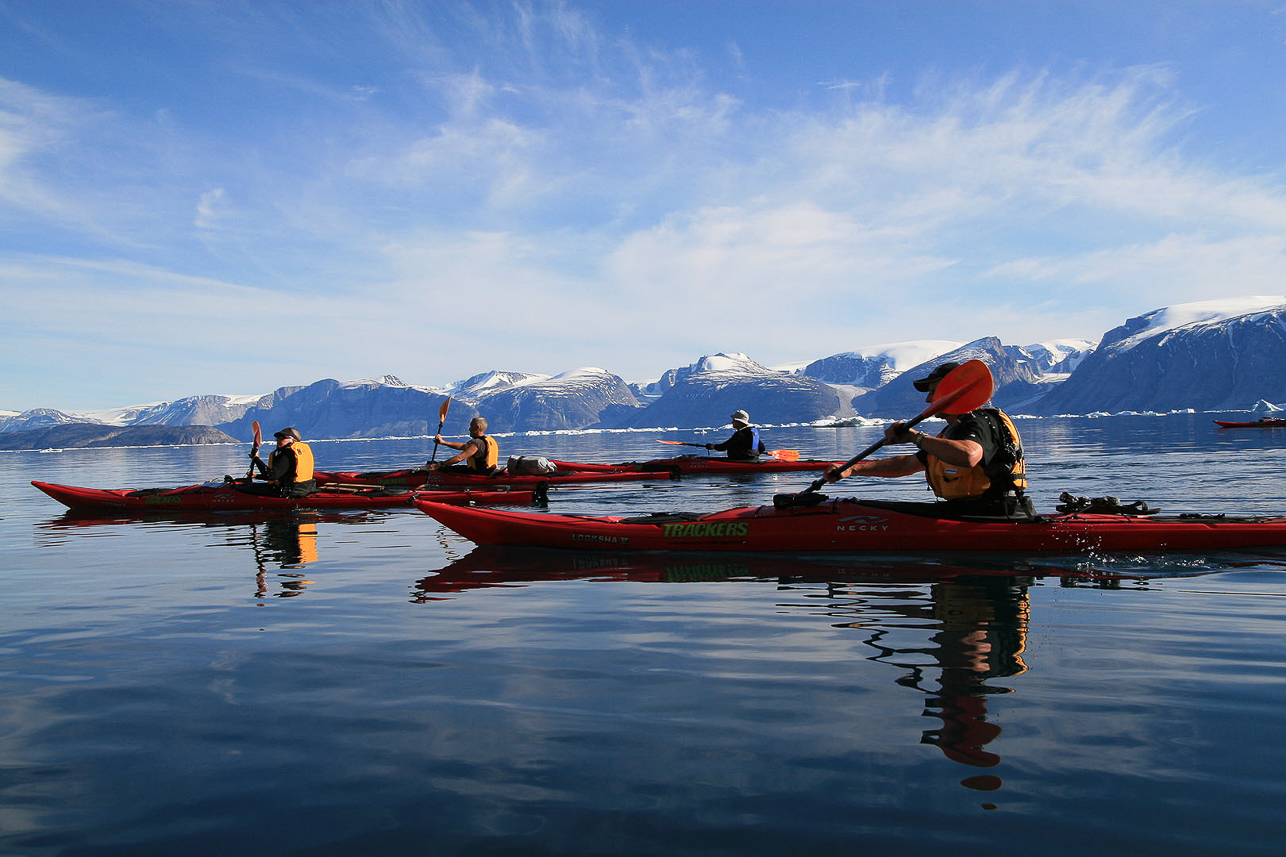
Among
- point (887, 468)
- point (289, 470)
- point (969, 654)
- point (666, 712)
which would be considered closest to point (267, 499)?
point (289, 470)

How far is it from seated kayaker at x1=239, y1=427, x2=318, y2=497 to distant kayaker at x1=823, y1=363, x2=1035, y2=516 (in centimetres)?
1258

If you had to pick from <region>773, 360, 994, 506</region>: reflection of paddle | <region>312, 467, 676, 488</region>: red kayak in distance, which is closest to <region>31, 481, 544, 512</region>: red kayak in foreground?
<region>312, 467, 676, 488</region>: red kayak in distance

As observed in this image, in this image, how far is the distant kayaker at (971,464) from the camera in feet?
28.0

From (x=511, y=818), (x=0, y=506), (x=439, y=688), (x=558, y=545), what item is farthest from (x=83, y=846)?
(x=0, y=506)

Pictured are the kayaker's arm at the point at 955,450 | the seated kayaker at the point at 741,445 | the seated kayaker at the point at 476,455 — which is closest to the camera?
the kayaker's arm at the point at 955,450

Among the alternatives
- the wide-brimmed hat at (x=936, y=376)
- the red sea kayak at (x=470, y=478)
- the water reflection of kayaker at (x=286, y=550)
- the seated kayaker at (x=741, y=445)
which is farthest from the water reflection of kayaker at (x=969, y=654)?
the seated kayaker at (x=741, y=445)

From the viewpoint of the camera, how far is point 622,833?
10.7ft

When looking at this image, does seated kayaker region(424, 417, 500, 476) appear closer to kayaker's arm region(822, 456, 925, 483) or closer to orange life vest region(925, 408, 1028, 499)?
kayaker's arm region(822, 456, 925, 483)

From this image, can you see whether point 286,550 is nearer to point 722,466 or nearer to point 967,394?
point 967,394

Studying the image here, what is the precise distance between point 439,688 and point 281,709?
0.94 metres

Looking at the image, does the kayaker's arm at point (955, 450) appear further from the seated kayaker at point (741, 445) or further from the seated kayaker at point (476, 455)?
the seated kayaker at point (741, 445)

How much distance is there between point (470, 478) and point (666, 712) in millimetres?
15920

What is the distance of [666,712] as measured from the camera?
4559mm

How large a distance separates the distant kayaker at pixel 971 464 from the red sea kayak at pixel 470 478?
1109 centimetres
